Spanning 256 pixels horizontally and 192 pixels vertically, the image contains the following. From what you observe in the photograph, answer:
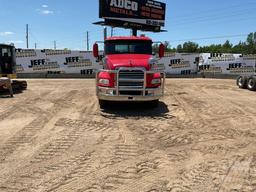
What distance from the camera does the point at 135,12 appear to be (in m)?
36.8

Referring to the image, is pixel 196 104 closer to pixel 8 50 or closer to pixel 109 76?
pixel 109 76

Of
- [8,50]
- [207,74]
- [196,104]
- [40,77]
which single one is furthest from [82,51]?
[196,104]

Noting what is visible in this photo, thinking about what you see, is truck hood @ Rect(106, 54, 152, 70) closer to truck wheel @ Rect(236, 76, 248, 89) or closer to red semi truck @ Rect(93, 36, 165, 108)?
red semi truck @ Rect(93, 36, 165, 108)

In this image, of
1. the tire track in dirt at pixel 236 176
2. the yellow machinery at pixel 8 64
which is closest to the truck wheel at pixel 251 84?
the yellow machinery at pixel 8 64

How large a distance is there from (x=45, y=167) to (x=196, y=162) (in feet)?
8.91

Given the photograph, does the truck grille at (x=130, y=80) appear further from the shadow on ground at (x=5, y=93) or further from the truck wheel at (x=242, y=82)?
the truck wheel at (x=242, y=82)

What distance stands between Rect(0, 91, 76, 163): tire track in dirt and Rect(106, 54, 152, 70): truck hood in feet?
Answer: 8.02

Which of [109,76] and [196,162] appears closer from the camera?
[196,162]

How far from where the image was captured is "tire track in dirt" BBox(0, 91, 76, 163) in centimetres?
720

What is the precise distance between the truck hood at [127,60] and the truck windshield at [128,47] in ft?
1.03

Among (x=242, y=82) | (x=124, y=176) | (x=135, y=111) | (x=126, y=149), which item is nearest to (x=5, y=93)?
(x=135, y=111)

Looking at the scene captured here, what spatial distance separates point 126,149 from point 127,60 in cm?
524

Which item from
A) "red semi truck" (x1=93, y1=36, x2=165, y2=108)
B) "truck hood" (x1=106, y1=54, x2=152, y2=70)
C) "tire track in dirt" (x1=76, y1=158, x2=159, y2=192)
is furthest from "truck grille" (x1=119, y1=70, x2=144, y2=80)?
"tire track in dirt" (x1=76, y1=158, x2=159, y2=192)

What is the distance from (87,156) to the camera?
22.6 ft
